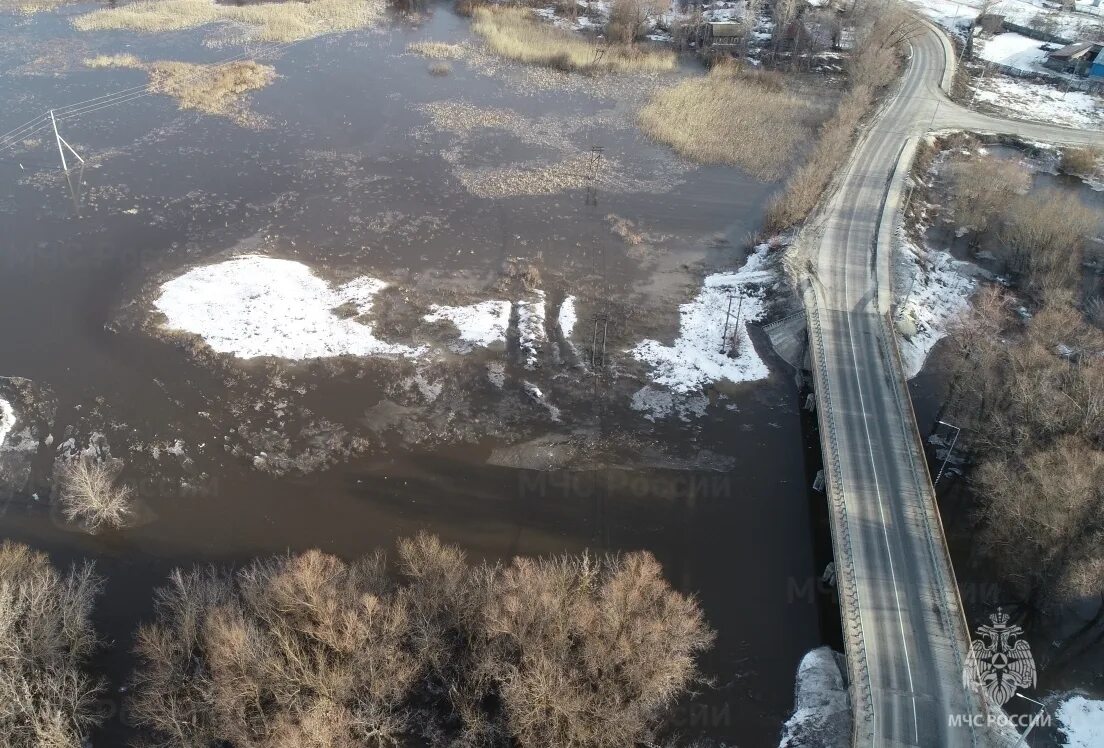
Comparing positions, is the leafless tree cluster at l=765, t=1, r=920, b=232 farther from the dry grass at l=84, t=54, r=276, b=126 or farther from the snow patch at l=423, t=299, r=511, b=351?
the dry grass at l=84, t=54, r=276, b=126

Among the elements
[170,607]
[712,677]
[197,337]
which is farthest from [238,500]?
[712,677]

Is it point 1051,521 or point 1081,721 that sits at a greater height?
point 1051,521

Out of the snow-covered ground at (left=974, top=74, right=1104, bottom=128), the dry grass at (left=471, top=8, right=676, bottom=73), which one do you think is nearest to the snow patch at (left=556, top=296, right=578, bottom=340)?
the dry grass at (left=471, top=8, right=676, bottom=73)

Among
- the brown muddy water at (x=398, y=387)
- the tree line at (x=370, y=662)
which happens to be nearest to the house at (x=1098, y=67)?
the brown muddy water at (x=398, y=387)

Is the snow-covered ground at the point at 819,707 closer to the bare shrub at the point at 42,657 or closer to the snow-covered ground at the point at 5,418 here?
the bare shrub at the point at 42,657

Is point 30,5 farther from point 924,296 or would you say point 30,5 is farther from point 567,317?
point 924,296

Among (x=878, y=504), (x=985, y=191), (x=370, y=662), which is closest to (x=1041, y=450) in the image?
(x=878, y=504)

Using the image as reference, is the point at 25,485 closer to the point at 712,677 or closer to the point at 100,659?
the point at 100,659
